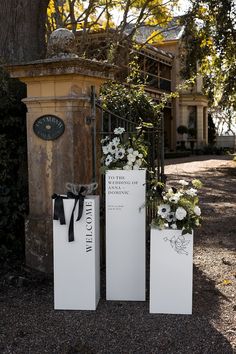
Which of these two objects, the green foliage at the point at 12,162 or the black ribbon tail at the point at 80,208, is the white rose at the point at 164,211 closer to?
the black ribbon tail at the point at 80,208

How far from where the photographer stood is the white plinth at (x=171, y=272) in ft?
13.3

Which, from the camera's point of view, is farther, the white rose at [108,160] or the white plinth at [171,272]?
the white rose at [108,160]

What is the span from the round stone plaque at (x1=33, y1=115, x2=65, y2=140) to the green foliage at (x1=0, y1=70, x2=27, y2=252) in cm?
50

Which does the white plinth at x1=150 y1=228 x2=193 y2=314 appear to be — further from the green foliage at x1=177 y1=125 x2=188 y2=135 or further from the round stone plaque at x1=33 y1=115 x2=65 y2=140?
the green foliage at x1=177 y1=125 x2=188 y2=135

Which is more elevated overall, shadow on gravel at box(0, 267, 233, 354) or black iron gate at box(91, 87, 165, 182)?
black iron gate at box(91, 87, 165, 182)

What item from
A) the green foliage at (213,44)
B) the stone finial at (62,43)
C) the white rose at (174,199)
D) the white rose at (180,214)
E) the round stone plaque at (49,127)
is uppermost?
the green foliage at (213,44)

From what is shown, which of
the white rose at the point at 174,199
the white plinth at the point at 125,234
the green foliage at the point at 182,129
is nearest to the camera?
the white rose at the point at 174,199

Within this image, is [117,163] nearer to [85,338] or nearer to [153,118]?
[85,338]

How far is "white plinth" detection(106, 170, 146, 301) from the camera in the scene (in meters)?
4.31

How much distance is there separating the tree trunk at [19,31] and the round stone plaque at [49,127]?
2.46 m

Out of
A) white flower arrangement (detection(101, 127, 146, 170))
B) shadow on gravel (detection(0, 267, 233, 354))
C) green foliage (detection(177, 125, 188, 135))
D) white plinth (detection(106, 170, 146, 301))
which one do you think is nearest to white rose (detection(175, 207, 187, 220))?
white plinth (detection(106, 170, 146, 301))

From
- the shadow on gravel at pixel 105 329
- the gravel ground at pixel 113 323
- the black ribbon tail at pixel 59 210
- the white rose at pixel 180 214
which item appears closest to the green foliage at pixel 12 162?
the gravel ground at pixel 113 323

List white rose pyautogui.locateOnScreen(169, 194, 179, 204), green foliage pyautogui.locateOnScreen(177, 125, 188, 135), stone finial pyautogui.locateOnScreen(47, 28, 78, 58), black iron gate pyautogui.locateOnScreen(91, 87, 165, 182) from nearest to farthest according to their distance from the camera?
white rose pyautogui.locateOnScreen(169, 194, 179, 204)
stone finial pyautogui.locateOnScreen(47, 28, 78, 58)
black iron gate pyautogui.locateOnScreen(91, 87, 165, 182)
green foliage pyautogui.locateOnScreen(177, 125, 188, 135)

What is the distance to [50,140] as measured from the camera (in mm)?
4961
